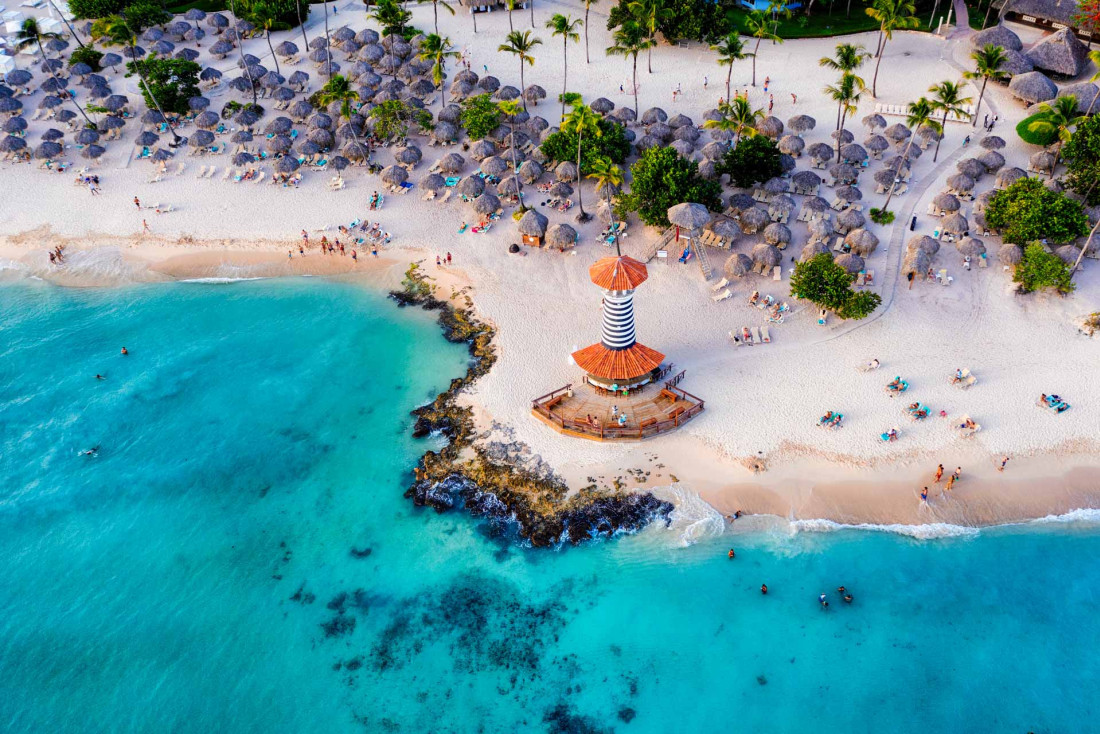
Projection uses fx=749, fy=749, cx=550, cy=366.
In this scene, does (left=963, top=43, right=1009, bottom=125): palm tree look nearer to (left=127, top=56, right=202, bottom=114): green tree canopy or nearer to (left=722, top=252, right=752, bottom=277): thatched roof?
(left=722, top=252, right=752, bottom=277): thatched roof

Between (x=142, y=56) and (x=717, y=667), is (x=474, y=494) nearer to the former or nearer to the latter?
(x=717, y=667)

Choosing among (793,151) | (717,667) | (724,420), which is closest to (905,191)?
(793,151)

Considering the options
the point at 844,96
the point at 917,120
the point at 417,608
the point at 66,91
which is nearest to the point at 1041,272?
the point at 917,120

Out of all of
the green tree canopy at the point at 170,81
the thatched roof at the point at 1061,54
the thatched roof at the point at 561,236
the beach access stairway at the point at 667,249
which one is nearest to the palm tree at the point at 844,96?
the beach access stairway at the point at 667,249

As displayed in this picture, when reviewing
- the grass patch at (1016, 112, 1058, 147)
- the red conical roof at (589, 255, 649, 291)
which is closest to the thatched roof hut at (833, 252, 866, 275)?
the red conical roof at (589, 255, 649, 291)

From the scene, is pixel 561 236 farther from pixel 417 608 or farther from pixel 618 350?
pixel 417 608
